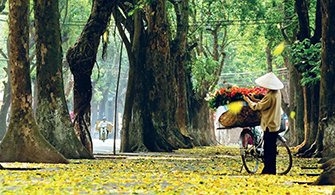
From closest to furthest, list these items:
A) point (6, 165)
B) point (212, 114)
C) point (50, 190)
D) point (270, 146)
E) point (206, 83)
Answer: point (50, 190) < point (270, 146) < point (6, 165) < point (206, 83) < point (212, 114)

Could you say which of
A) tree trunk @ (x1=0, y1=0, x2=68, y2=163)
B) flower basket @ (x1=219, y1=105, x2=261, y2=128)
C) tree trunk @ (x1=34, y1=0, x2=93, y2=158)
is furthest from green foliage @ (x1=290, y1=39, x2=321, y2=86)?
tree trunk @ (x1=0, y1=0, x2=68, y2=163)

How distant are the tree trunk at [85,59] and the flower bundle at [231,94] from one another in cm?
555

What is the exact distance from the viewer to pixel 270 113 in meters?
15.8

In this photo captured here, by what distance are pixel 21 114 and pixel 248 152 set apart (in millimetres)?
5310

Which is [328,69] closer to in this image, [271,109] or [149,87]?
[271,109]

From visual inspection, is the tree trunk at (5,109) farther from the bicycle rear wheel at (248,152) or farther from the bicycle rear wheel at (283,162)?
the bicycle rear wheel at (248,152)

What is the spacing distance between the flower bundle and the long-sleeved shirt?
2.70 m

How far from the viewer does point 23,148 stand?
63.1ft

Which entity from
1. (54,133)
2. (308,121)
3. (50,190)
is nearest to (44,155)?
(54,133)

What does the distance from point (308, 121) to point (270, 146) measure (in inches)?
478

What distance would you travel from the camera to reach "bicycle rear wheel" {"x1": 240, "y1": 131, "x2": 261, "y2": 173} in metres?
16.6

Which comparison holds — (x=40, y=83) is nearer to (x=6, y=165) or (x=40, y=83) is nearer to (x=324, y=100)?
(x=6, y=165)

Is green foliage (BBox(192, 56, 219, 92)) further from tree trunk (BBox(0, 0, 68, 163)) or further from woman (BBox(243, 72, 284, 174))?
woman (BBox(243, 72, 284, 174))

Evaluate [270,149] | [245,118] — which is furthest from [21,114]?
[270,149]
